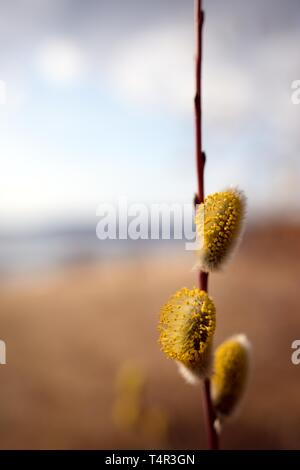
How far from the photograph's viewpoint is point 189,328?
475 mm

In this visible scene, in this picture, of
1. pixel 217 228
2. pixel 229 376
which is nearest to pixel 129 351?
pixel 229 376

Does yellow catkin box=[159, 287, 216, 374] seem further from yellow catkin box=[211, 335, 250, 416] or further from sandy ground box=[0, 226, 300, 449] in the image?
sandy ground box=[0, 226, 300, 449]

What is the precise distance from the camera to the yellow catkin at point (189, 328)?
1.52 ft

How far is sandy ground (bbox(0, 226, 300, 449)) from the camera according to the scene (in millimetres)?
2641

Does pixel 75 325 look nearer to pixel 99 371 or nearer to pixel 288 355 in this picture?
pixel 99 371

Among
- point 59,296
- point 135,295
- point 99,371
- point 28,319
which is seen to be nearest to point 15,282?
point 59,296

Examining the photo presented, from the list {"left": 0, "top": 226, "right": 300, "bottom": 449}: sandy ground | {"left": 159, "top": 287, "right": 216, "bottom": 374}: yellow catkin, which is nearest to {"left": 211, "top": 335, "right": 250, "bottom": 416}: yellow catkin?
{"left": 159, "top": 287, "right": 216, "bottom": 374}: yellow catkin

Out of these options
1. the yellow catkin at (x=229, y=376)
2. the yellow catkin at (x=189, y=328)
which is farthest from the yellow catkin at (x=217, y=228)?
the yellow catkin at (x=229, y=376)

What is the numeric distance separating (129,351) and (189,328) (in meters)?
3.51

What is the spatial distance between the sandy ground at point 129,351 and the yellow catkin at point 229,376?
668 mm

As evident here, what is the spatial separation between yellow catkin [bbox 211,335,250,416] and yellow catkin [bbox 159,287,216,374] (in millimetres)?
77

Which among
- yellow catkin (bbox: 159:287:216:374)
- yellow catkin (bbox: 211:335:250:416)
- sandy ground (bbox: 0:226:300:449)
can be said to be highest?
yellow catkin (bbox: 159:287:216:374)

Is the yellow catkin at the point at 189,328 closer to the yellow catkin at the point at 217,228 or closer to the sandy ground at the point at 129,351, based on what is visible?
the yellow catkin at the point at 217,228

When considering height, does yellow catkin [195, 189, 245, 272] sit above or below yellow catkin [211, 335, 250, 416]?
above
